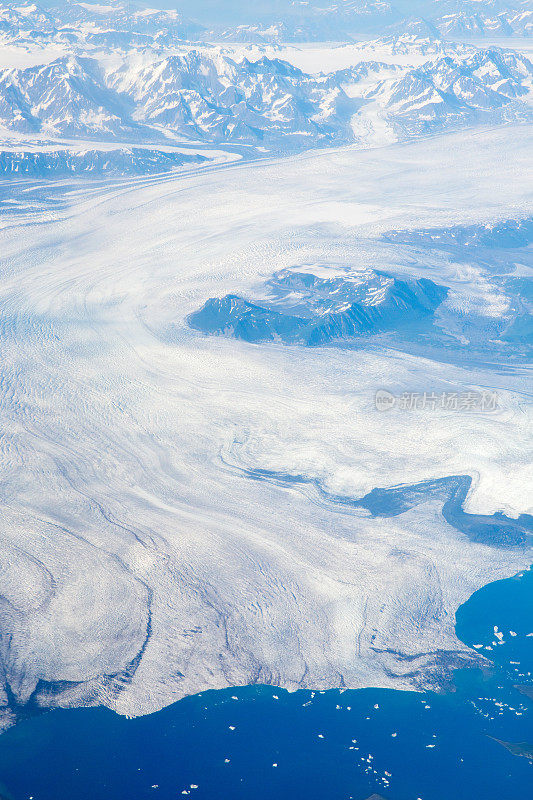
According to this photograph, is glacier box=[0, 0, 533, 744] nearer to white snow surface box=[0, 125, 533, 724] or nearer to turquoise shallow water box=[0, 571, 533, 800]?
white snow surface box=[0, 125, 533, 724]

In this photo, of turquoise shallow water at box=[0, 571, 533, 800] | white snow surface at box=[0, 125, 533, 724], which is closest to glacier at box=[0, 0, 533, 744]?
white snow surface at box=[0, 125, 533, 724]

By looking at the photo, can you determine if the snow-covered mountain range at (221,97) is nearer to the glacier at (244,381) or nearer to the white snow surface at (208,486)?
the glacier at (244,381)

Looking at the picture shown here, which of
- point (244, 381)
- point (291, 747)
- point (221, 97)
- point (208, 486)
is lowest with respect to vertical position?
point (291, 747)

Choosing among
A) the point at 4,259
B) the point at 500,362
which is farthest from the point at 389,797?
the point at 4,259

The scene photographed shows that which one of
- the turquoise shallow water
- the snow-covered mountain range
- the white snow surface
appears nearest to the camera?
the turquoise shallow water

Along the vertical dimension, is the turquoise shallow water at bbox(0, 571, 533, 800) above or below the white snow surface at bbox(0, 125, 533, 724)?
below

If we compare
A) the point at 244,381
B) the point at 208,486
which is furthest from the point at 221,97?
the point at 208,486

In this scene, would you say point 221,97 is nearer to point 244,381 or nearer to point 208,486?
point 244,381

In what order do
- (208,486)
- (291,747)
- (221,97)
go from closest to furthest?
(291,747), (208,486), (221,97)

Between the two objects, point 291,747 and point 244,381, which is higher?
point 244,381
